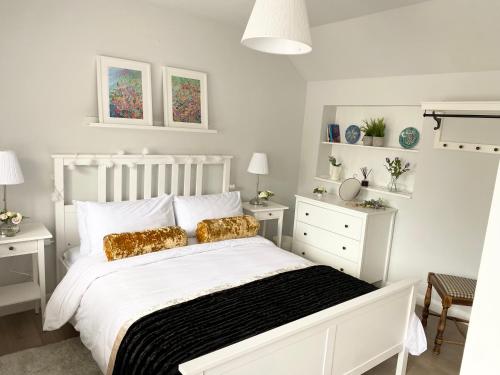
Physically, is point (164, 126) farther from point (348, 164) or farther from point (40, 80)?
point (348, 164)

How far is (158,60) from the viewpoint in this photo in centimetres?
321

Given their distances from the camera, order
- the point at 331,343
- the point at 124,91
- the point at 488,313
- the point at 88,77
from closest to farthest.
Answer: the point at 488,313
the point at 331,343
the point at 88,77
the point at 124,91

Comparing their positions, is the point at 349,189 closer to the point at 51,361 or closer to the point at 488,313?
the point at 51,361

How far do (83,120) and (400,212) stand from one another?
287 cm

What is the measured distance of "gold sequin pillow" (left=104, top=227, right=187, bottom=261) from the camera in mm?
2518

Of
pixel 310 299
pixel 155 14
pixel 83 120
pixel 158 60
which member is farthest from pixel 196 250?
pixel 155 14

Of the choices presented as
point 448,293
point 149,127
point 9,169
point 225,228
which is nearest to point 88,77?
point 149,127

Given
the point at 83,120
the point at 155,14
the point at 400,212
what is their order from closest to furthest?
1. the point at 83,120
2. the point at 155,14
3. the point at 400,212

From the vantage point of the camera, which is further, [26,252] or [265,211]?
[265,211]

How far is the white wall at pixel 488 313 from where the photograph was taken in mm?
474

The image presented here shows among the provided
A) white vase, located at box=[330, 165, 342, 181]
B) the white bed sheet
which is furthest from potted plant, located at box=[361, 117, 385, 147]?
the white bed sheet

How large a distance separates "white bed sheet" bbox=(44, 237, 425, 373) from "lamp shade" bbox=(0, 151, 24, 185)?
669 mm

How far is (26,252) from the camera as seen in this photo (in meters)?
2.47

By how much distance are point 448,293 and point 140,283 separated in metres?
2.10
